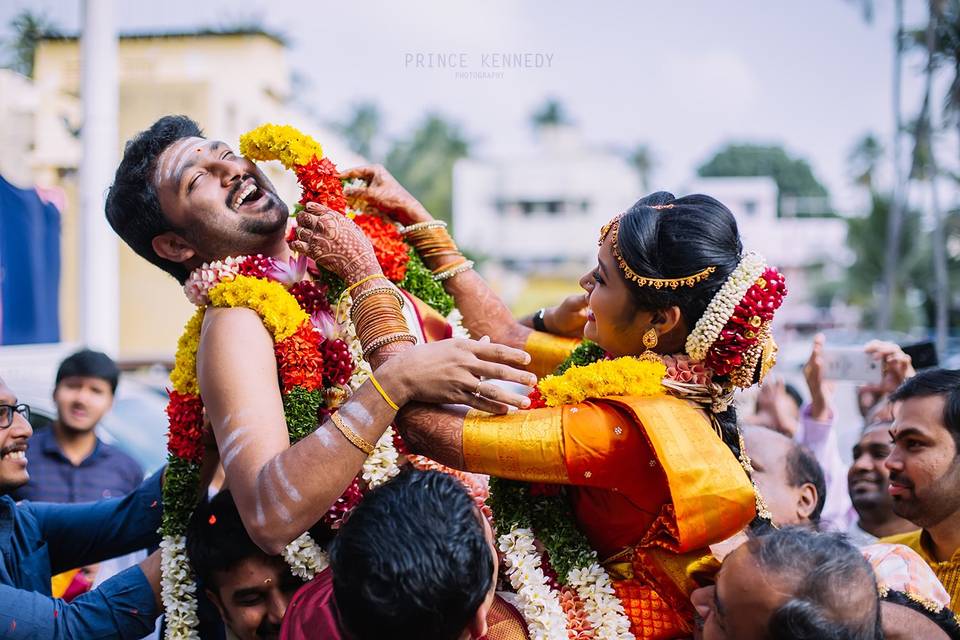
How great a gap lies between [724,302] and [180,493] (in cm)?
180

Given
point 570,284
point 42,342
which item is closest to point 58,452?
point 42,342

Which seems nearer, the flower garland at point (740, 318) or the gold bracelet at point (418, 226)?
the flower garland at point (740, 318)

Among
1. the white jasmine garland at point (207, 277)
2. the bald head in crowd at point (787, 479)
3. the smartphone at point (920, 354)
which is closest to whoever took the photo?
the white jasmine garland at point (207, 277)

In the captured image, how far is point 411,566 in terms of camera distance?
1.87m

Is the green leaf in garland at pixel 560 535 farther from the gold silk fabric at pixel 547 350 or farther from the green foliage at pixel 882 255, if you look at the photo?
the green foliage at pixel 882 255

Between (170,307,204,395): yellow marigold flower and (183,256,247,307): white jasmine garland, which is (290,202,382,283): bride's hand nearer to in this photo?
(183,256,247,307): white jasmine garland

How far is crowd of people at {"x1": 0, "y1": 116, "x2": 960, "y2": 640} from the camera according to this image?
1961mm

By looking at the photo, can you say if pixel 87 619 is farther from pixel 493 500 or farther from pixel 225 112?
pixel 225 112

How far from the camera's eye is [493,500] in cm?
258

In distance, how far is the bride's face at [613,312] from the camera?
8.31 feet

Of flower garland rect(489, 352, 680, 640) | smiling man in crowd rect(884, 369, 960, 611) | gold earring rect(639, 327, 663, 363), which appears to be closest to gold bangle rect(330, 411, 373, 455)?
flower garland rect(489, 352, 680, 640)

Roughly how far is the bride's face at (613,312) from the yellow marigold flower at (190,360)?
124 cm

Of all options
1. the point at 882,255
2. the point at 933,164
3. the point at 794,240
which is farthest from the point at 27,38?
the point at 794,240

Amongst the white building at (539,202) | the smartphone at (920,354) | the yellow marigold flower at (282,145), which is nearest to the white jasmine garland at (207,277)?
the yellow marigold flower at (282,145)
